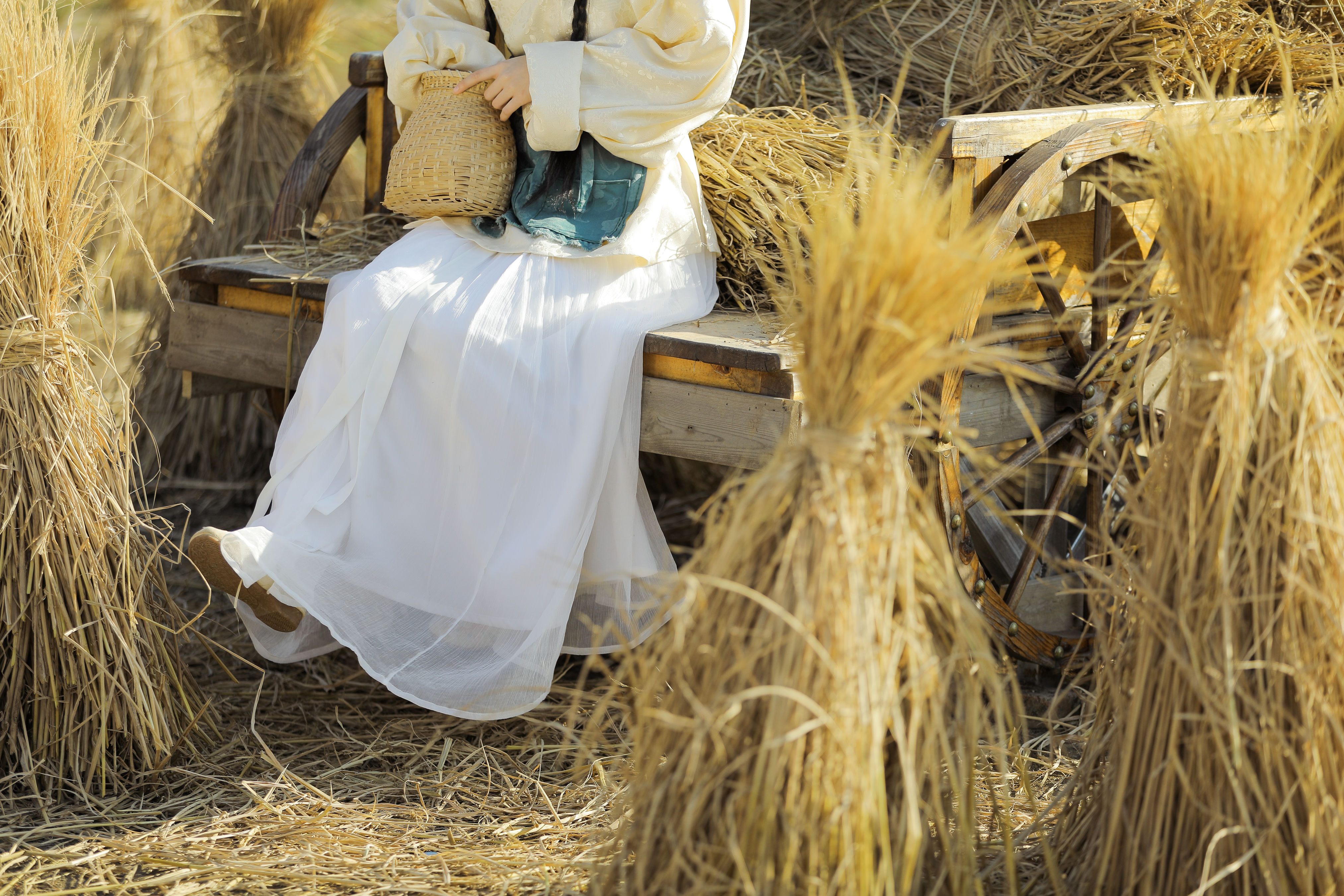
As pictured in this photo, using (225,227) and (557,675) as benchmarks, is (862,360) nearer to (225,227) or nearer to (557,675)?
(557,675)

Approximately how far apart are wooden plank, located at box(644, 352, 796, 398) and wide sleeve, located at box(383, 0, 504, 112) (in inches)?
29.3

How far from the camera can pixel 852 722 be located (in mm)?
1170

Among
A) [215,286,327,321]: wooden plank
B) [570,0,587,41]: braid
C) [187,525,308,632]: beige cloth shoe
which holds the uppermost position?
[570,0,587,41]: braid

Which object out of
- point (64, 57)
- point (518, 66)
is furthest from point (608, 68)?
point (64, 57)

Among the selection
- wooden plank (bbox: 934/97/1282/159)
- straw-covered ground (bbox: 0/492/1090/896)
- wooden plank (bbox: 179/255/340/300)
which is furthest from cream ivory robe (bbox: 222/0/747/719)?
wooden plank (bbox: 934/97/1282/159)

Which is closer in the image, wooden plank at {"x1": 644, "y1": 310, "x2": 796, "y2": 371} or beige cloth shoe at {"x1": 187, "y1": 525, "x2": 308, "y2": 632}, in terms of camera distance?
beige cloth shoe at {"x1": 187, "y1": 525, "x2": 308, "y2": 632}

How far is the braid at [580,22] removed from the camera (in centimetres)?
236

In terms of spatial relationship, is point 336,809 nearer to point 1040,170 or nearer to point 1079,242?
point 1040,170

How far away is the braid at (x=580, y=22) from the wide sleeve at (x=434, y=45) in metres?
0.18

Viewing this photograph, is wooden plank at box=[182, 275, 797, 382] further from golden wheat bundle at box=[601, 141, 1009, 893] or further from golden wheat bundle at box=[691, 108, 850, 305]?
golden wheat bundle at box=[601, 141, 1009, 893]

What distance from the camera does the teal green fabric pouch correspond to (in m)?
2.31

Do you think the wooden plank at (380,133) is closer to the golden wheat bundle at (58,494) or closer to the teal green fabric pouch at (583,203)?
the teal green fabric pouch at (583,203)

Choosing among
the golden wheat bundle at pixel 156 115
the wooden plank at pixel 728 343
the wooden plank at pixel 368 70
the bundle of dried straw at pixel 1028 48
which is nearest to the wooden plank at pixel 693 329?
the wooden plank at pixel 728 343

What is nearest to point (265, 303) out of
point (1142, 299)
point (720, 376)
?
point (720, 376)
